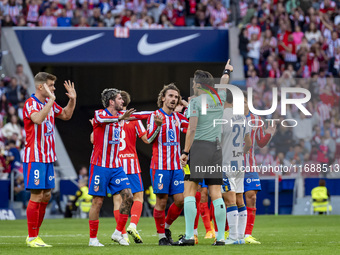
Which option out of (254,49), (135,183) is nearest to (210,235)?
(135,183)

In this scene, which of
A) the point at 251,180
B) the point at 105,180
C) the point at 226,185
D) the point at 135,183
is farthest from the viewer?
the point at 135,183

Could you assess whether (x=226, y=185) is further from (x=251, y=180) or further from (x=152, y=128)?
(x=152, y=128)

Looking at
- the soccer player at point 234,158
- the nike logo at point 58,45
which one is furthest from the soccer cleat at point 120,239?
the nike logo at point 58,45

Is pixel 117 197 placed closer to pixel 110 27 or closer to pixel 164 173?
pixel 164 173

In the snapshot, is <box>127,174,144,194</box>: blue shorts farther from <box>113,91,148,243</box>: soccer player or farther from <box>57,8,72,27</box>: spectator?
<box>57,8,72,27</box>: spectator

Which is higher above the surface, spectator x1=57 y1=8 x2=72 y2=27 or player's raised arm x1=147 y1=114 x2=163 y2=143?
spectator x1=57 y1=8 x2=72 y2=27

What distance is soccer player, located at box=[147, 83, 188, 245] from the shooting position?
11383 mm

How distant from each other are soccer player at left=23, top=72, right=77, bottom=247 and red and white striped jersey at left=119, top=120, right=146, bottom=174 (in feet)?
7.72

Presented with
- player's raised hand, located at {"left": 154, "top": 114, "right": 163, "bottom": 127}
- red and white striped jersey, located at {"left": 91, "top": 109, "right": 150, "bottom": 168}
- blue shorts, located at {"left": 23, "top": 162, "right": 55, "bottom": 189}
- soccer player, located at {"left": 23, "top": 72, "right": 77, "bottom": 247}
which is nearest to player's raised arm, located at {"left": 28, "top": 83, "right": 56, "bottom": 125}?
soccer player, located at {"left": 23, "top": 72, "right": 77, "bottom": 247}

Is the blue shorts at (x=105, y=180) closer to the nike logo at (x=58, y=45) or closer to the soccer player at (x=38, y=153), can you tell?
the soccer player at (x=38, y=153)

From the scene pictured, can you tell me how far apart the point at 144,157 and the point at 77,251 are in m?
20.8

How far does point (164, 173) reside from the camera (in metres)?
11.4

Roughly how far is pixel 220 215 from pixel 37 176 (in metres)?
2.59

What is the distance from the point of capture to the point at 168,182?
1141 centimetres
